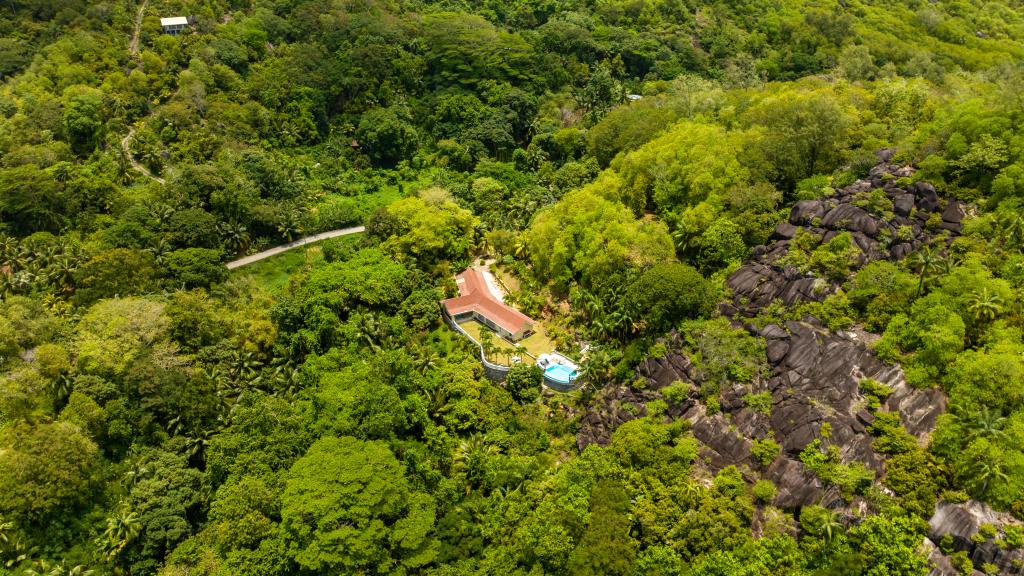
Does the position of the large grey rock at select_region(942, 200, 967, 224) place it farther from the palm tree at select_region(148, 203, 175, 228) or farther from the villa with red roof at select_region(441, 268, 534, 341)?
the palm tree at select_region(148, 203, 175, 228)

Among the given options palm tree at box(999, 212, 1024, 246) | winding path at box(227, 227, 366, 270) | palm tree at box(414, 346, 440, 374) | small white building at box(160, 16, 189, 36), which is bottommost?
winding path at box(227, 227, 366, 270)

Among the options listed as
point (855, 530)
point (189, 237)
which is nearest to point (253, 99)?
point (189, 237)

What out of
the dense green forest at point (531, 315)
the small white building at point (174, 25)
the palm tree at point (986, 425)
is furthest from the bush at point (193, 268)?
the palm tree at point (986, 425)

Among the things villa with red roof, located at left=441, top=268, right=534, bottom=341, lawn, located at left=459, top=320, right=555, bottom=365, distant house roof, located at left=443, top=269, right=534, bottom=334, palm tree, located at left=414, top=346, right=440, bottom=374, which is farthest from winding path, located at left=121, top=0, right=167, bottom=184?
lawn, located at left=459, top=320, right=555, bottom=365

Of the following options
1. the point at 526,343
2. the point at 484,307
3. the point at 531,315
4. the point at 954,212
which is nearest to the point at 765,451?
the point at 526,343

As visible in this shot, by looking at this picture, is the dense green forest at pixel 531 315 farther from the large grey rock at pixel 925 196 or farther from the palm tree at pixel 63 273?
the palm tree at pixel 63 273

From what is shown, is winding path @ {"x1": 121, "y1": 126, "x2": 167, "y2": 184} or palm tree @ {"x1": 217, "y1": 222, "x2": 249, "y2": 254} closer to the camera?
palm tree @ {"x1": 217, "y1": 222, "x2": 249, "y2": 254}

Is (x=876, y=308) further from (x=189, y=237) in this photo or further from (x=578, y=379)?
(x=189, y=237)
